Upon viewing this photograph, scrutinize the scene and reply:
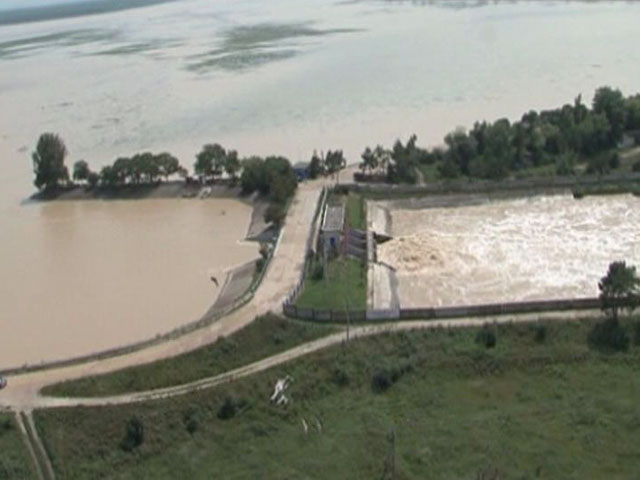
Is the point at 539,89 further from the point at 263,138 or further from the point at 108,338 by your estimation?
the point at 108,338

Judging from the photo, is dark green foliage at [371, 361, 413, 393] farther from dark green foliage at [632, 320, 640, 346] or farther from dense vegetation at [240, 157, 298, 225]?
dense vegetation at [240, 157, 298, 225]

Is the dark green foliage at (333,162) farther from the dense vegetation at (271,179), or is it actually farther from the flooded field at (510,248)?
the flooded field at (510,248)

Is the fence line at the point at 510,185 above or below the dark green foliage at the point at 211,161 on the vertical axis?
below

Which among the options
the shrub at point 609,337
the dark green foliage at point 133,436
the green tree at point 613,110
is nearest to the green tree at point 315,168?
the green tree at point 613,110

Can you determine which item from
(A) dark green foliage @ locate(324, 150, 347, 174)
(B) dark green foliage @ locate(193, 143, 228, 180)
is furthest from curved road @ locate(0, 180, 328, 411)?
(B) dark green foliage @ locate(193, 143, 228, 180)

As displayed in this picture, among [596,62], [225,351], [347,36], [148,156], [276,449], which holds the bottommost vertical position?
[276,449]

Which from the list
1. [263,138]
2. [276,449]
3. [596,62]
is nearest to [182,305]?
[276,449]
